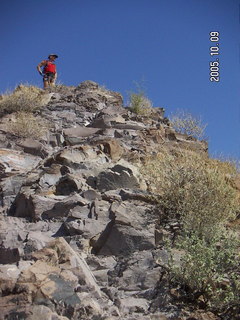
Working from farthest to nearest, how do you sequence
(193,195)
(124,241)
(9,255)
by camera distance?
(193,195) → (124,241) → (9,255)

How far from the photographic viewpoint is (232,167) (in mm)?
7602

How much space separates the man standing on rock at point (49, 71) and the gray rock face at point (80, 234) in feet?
17.7

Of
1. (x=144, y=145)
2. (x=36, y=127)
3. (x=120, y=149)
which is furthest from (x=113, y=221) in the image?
(x=36, y=127)

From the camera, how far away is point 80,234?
5129 millimetres

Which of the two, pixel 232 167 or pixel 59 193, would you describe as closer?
pixel 59 193

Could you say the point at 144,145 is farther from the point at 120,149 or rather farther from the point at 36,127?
the point at 36,127

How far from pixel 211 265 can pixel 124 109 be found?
26.7 ft

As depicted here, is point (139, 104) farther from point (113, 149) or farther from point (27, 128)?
point (113, 149)

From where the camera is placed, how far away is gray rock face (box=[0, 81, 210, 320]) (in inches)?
143

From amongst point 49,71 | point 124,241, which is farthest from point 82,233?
point 49,71

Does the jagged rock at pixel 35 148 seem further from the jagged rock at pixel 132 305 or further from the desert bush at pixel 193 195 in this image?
the jagged rock at pixel 132 305

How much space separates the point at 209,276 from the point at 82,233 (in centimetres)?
A: 181

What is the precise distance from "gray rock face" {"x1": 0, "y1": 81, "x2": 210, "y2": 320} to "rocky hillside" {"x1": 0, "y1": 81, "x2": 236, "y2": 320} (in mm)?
10

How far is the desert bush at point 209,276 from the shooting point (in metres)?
3.72
